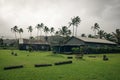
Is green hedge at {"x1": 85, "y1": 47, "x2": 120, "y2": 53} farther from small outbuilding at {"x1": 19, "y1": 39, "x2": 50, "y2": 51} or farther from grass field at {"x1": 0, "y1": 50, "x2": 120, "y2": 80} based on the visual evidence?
small outbuilding at {"x1": 19, "y1": 39, "x2": 50, "y2": 51}

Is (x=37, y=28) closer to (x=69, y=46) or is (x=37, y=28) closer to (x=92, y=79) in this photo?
(x=69, y=46)

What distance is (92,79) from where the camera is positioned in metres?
12.4

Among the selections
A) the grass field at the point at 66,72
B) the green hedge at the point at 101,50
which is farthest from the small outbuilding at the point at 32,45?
the grass field at the point at 66,72

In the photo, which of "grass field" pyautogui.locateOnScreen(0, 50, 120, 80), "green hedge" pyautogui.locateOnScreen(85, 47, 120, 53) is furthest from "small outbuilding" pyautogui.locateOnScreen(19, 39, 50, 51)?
"grass field" pyautogui.locateOnScreen(0, 50, 120, 80)

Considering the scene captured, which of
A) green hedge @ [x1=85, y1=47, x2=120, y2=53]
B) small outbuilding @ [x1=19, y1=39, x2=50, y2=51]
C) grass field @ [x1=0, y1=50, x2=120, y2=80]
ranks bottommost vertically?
grass field @ [x1=0, y1=50, x2=120, y2=80]

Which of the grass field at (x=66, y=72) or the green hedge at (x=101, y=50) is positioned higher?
the green hedge at (x=101, y=50)

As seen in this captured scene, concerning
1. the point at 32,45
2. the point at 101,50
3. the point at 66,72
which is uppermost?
the point at 32,45

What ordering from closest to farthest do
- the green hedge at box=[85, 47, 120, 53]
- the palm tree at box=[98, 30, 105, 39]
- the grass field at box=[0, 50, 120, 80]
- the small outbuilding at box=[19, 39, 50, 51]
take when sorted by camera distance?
the grass field at box=[0, 50, 120, 80] < the green hedge at box=[85, 47, 120, 53] < the small outbuilding at box=[19, 39, 50, 51] < the palm tree at box=[98, 30, 105, 39]

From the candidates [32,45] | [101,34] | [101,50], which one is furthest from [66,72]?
[101,34]

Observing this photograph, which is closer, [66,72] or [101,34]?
[66,72]

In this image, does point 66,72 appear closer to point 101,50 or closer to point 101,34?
point 101,50

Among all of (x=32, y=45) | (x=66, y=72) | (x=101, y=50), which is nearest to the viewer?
(x=66, y=72)

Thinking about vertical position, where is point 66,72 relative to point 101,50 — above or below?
below

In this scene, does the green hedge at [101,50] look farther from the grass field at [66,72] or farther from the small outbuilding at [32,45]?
the small outbuilding at [32,45]
